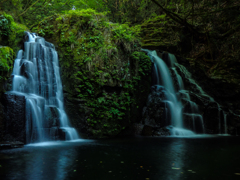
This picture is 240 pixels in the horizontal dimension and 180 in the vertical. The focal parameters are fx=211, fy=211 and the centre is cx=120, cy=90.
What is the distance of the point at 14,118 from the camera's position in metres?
7.06

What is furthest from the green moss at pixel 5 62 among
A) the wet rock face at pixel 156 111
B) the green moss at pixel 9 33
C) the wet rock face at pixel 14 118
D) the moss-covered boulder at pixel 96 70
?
the wet rock face at pixel 156 111

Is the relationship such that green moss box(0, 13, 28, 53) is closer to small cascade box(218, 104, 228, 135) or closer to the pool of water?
the pool of water

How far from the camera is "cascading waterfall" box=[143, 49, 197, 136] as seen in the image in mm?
11762

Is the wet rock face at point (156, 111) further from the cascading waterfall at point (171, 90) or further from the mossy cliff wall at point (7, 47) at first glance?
the mossy cliff wall at point (7, 47)

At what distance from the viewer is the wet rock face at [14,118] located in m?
6.95

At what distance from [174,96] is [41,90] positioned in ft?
26.5

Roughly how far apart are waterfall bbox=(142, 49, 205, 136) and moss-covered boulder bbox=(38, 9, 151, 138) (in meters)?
2.14

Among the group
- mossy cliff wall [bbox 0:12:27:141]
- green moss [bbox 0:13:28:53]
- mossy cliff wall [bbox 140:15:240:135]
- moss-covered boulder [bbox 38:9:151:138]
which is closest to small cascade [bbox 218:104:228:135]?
mossy cliff wall [bbox 140:15:240:135]

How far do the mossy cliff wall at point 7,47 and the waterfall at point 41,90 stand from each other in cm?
35

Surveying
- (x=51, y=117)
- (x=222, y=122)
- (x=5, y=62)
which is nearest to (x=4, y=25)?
(x=5, y=62)

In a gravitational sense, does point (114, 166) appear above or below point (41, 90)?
below

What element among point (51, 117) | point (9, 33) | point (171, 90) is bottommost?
point (51, 117)

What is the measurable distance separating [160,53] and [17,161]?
12.6 metres

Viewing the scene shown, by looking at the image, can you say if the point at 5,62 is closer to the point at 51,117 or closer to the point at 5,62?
the point at 5,62
